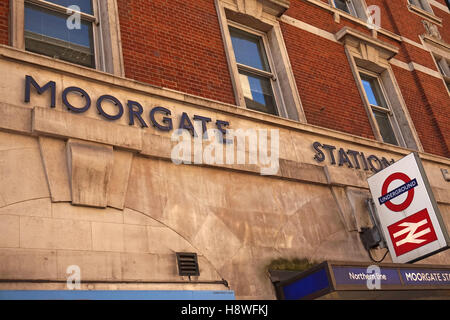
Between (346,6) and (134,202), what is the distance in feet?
30.9

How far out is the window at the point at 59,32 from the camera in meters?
7.42

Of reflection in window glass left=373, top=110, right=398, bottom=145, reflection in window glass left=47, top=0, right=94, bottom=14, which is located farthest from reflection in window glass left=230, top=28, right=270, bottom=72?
reflection in window glass left=373, top=110, right=398, bottom=145

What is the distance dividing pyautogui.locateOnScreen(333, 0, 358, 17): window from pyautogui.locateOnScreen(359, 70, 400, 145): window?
2044 mm

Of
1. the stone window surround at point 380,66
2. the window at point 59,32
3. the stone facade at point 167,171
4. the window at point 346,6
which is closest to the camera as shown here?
the stone facade at point 167,171

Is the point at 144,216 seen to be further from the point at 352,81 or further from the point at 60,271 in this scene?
the point at 352,81

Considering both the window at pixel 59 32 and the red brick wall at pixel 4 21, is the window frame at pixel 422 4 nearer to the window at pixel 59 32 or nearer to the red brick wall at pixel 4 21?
the window at pixel 59 32

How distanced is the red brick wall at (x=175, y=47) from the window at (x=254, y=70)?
0.74 meters

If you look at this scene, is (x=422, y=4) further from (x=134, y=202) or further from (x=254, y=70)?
(x=134, y=202)

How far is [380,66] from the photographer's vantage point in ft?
41.1

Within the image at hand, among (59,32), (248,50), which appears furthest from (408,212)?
(59,32)

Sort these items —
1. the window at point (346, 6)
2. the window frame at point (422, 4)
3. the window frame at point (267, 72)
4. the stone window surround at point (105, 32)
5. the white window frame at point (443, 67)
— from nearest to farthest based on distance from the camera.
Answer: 1. the stone window surround at point (105, 32)
2. the window frame at point (267, 72)
3. the window at point (346, 6)
4. the white window frame at point (443, 67)
5. the window frame at point (422, 4)

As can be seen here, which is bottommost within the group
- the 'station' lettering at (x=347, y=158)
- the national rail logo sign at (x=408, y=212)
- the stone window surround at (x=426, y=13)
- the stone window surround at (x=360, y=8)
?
the national rail logo sign at (x=408, y=212)

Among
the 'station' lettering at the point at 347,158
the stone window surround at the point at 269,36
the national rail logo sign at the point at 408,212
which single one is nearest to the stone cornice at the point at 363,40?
the stone window surround at the point at 269,36

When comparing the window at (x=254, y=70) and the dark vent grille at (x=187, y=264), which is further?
the window at (x=254, y=70)
